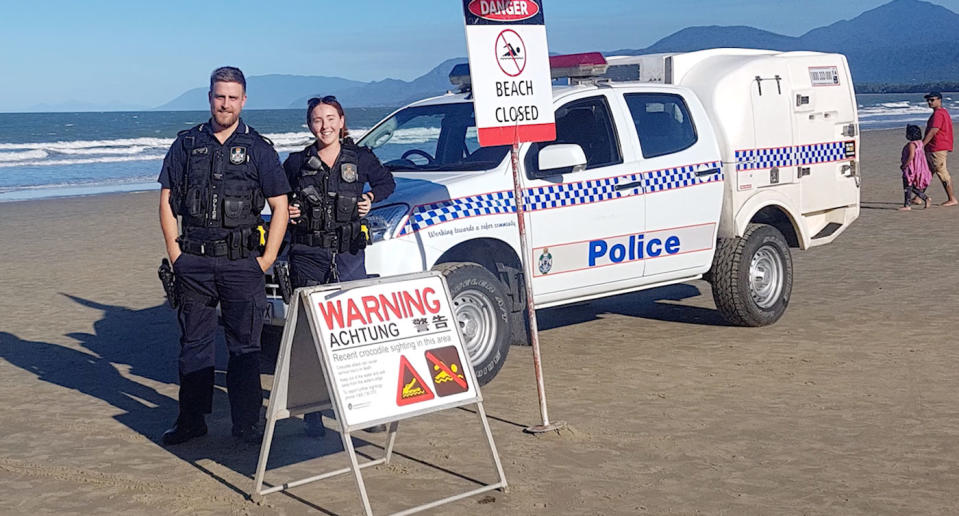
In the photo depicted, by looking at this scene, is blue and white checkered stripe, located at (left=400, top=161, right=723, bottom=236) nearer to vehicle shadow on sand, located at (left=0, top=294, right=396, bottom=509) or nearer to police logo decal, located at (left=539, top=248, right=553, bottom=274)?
police logo decal, located at (left=539, top=248, right=553, bottom=274)

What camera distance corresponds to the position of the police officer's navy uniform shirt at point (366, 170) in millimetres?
6086

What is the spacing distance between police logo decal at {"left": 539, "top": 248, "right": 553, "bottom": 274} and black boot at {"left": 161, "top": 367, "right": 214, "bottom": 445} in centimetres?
238

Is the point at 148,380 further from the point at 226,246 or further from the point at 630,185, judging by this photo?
the point at 630,185

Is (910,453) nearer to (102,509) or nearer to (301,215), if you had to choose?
(301,215)

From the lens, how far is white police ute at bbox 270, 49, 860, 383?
716 centimetres

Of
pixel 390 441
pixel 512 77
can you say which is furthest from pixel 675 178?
pixel 390 441

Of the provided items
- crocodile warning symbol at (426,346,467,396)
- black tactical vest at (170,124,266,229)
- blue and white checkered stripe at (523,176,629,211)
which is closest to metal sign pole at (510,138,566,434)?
crocodile warning symbol at (426,346,467,396)

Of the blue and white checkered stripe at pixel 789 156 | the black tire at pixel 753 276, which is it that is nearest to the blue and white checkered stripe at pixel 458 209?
the black tire at pixel 753 276

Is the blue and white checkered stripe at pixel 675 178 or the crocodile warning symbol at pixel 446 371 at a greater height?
the blue and white checkered stripe at pixel 675 178

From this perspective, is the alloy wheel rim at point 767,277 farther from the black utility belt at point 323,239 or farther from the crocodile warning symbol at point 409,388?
the crocodile warning symbol at point 409,388

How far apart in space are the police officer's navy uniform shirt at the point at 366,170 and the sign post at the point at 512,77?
0.61 meters

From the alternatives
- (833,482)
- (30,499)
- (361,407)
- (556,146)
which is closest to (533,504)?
(361,407)

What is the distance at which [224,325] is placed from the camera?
19.5 ft

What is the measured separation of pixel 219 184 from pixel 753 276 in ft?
15.5
